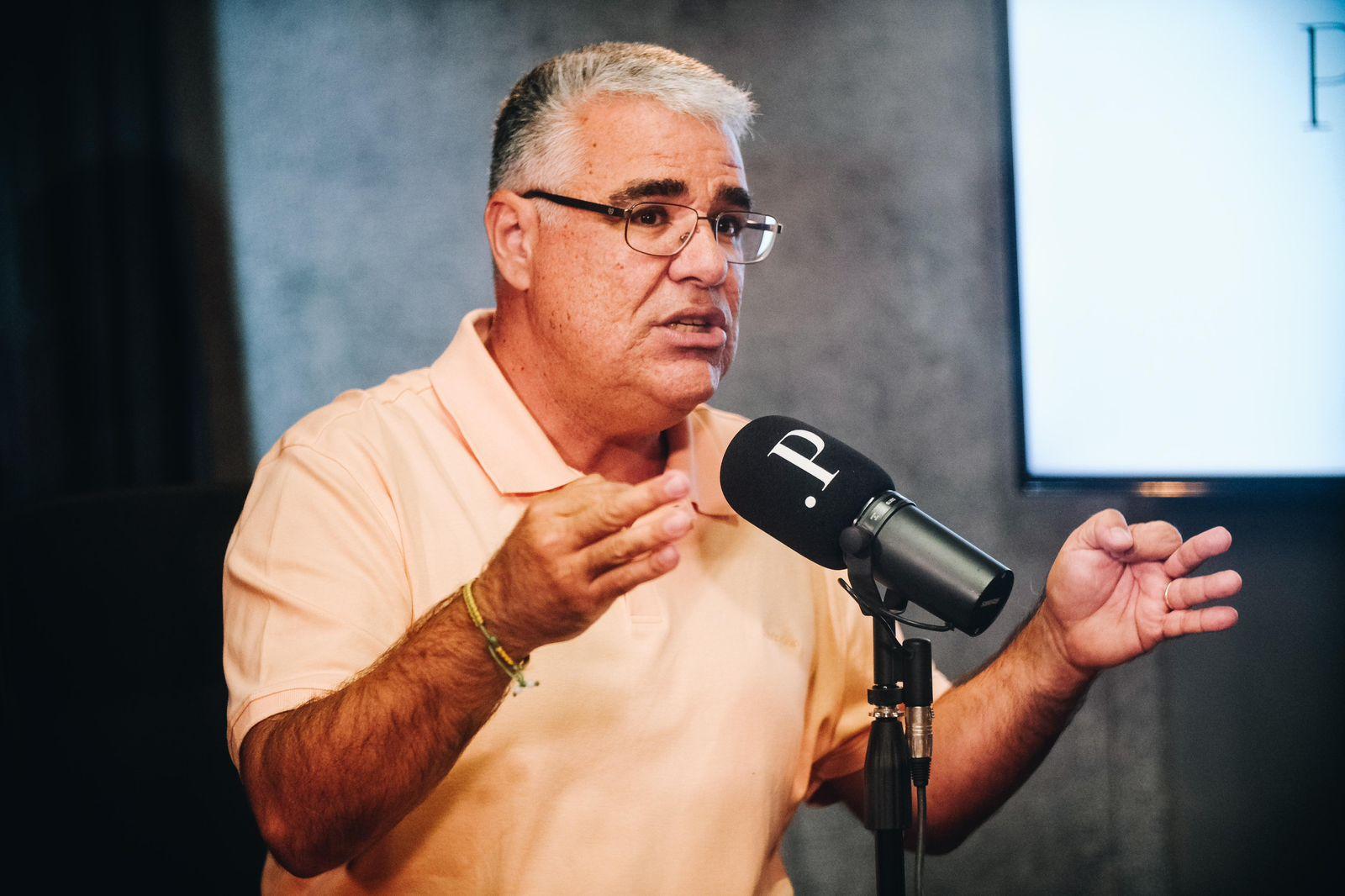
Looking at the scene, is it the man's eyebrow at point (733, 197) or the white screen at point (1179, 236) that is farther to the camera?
the white screen at point (1179, 236)

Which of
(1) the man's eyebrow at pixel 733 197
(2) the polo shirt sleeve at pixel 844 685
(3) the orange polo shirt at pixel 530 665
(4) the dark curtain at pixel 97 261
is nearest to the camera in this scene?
(3) the orange polo shirt at pixel 530 665

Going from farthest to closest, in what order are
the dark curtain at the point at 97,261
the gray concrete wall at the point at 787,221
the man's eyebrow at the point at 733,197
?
the gray concrete wall at the point at 787,221
the dark curtain at the point at 97,261
the man's eyebrow at the point at 733,197

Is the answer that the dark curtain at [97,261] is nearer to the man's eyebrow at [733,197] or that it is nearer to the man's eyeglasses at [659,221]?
the man's eyeglasses at [659,221]

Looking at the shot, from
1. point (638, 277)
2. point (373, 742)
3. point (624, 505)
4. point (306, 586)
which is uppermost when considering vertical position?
point (638, 277)

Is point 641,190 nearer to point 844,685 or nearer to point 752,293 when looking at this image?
point 844,685

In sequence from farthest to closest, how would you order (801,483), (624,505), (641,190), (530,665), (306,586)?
(641,190) → (530,665) → (306,586) → (801,483) → (624,505)

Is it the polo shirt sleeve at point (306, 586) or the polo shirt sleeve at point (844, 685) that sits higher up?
the polo shirt sleeve at point (306, 586)

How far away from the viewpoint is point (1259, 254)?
2113mm

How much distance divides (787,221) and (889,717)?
5.53ft

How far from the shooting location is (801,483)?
1095 millimetres

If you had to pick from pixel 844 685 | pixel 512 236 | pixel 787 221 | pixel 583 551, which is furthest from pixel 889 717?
pixel 787 221

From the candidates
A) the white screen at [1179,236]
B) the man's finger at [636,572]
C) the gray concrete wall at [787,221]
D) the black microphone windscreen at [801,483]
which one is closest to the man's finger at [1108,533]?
the black microphone windscreen at [801,483]

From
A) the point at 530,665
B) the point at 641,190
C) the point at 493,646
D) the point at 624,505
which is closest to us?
the point at 624,505

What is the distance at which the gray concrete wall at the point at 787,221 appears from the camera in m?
2.48
